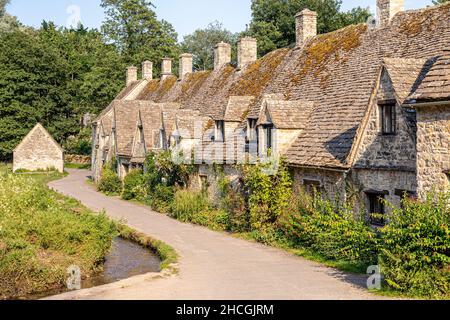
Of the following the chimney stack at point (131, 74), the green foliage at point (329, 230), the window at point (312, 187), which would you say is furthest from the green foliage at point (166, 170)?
the chimney stack at point (131, 74)

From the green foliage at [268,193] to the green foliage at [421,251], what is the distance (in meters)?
8.17

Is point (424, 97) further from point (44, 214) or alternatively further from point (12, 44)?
point (12, 44)

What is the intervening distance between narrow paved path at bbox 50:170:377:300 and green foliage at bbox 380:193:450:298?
91 cm

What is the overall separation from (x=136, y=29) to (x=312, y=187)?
50.9m

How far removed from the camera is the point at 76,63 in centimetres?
7319

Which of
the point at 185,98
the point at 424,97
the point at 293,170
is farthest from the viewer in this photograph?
the point at 185,98

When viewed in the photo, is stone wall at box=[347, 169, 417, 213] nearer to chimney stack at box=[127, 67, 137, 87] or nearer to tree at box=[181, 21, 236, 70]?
chimney stack at box=[127, 67, 137, 87]

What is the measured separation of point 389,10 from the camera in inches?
910

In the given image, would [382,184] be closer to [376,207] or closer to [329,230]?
[376,207]

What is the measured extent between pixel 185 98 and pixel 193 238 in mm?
18538

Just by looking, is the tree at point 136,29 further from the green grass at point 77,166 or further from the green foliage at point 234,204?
the green foliage at point 234,204

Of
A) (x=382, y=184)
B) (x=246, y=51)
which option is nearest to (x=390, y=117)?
(x=382, y=184)

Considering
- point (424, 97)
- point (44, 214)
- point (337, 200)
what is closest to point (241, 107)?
point (337, 200)

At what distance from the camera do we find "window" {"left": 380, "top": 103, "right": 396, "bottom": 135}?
16.5 meters
